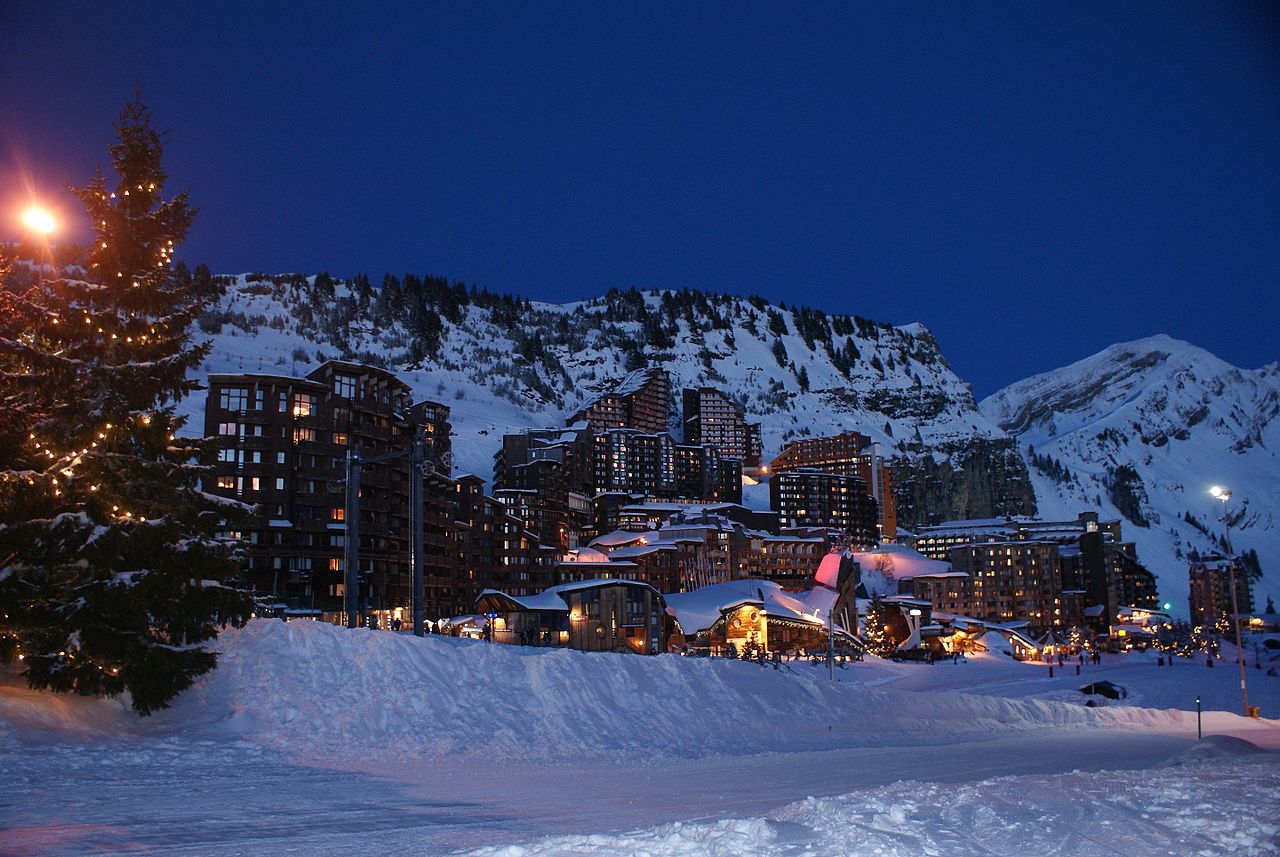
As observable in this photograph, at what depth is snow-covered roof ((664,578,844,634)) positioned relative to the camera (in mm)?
91375

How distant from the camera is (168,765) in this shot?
57.8ft

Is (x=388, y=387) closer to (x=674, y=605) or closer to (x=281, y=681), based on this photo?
(x=674, y=605)

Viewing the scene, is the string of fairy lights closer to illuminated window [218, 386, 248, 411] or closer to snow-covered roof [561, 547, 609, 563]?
illuminated window [218, 386, 248, 411]

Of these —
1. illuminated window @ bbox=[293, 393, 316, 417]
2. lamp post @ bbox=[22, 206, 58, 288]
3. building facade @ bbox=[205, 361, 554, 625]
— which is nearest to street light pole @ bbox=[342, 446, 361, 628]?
lamp post @ bbox=[22, 206, 58, 288]

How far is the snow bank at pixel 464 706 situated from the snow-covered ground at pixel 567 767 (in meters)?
0.07

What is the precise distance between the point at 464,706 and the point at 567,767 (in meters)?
3.74

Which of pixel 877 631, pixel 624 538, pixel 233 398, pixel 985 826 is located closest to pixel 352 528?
pixel 985 826

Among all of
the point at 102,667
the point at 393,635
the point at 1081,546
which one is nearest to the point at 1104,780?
the point at 393,635

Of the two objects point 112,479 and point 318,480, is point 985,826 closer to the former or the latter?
point 112,479

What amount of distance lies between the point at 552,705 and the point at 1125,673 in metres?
87.3

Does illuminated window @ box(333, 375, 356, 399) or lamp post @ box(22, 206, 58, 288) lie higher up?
illuminated window @ box(333, 375, 356, 399)

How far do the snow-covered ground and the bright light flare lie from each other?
9.09m

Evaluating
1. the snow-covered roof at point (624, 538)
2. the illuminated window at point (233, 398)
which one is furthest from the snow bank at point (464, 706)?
the snow-covered roof at point (624, 538)

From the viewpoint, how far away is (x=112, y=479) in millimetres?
19953
